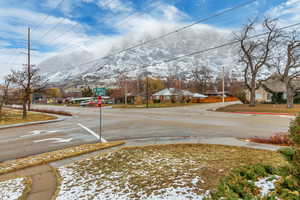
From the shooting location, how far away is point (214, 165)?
4.91 metres

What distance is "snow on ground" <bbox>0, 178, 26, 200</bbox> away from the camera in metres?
3.73

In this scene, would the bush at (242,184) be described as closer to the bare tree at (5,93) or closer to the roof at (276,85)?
the bare tree at (5,93)

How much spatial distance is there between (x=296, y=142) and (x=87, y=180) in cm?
428

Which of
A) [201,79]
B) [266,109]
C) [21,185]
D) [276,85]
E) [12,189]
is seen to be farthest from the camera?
[201,79]

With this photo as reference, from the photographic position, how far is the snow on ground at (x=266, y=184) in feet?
11.0

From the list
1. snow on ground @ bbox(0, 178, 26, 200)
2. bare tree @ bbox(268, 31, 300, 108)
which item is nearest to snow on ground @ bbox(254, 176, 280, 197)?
snow on ground @ bbox(0, 178, 26, 200)

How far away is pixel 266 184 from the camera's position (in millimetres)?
3590

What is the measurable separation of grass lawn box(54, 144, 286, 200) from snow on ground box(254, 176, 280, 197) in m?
0.77

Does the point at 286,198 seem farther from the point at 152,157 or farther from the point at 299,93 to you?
the point at 299,93

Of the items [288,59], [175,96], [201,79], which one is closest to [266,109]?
[288,59]

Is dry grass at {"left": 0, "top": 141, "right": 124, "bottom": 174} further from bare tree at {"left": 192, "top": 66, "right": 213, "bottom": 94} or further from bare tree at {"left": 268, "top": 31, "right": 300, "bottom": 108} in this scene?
bare tree at {"left": 192, "top": 66, "right": 213, "bottom": 94}

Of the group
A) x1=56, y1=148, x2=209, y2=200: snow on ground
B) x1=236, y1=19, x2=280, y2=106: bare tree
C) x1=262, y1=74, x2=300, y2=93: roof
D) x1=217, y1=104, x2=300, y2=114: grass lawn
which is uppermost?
x1=236, y1=19, x2=280, y2=106: bare tree

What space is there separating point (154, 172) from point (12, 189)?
3178 mm

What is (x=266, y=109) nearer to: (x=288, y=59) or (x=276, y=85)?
(x=288, y=59)
